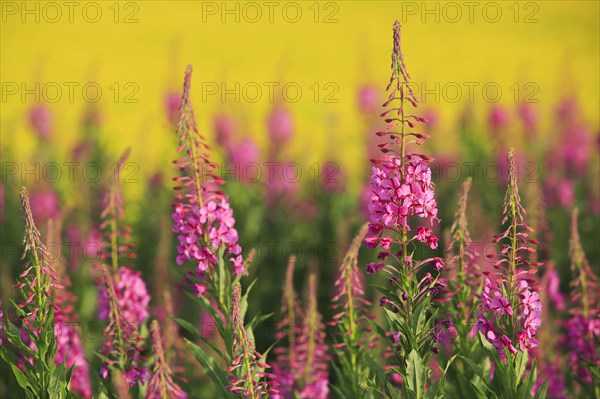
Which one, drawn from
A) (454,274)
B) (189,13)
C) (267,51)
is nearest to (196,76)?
(267,51)

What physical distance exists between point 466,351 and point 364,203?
158 inches

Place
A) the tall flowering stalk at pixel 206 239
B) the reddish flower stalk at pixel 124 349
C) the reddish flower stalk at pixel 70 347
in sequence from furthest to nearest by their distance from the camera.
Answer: the reddish flower stalk at pixel 70 347
the reddish flower stalk at pixel 124 349
the tall flowering stalk at pixel 206 239

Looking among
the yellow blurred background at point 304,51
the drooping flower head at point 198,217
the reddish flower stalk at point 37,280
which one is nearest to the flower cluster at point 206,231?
the drooping flower head at point 198,217

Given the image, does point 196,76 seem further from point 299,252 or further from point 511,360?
point 511,360

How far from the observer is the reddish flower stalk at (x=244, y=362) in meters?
3.15

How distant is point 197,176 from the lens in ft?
12.1

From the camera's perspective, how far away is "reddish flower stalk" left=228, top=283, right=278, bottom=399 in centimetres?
315

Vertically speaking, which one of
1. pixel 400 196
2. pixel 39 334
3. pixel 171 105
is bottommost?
pixel 39 334

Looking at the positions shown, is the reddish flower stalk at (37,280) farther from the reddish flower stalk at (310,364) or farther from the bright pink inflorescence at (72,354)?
the reddish flower stalk at (310,364)

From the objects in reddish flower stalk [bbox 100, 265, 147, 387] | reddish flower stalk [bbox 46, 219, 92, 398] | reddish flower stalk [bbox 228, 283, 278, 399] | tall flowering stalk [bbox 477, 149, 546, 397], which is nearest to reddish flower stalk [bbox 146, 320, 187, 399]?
reddish flower stalk [bbox 100, 265, 147, 387]

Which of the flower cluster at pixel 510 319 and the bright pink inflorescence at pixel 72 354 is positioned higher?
the flower cluster at pixel 510 319

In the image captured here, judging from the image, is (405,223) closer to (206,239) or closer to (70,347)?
(206,239)

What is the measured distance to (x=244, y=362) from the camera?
132 inches

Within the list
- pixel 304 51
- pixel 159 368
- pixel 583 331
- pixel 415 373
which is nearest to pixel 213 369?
pixel 159 368
